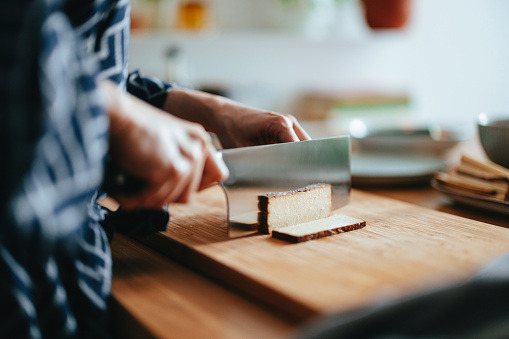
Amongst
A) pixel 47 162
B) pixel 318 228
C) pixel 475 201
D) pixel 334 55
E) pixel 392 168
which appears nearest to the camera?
pixel 47 162

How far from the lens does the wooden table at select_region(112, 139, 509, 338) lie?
49 cm

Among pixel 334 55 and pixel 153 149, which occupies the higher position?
pixel 334 55

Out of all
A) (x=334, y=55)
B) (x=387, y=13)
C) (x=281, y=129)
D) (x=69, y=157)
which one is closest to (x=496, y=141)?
(x=281, y=129)

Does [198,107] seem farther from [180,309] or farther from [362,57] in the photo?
[362,57]

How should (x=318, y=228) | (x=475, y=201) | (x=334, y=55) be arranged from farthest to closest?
(x=334, y=55), (x=475, y=201), (x=318, y=228)

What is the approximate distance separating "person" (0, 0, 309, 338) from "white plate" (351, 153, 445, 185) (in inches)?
21.1

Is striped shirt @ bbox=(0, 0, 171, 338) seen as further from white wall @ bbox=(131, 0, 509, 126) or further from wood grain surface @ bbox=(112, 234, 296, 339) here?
white wall @ bbox=(131, 0, 509, 126)

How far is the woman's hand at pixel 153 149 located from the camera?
49 cm

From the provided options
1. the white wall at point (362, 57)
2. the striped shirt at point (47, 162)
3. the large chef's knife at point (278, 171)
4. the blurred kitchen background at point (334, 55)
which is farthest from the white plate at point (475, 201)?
the white wall at point (362, 57)

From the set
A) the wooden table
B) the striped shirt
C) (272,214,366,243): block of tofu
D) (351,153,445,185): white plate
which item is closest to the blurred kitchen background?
(351,153,445,185): white plate

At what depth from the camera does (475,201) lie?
0.87 meters

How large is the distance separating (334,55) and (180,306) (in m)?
2.70

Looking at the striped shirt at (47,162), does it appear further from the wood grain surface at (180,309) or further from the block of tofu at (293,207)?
the block of tofu at (293,207)

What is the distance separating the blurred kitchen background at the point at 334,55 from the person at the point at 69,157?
165 centimetres
